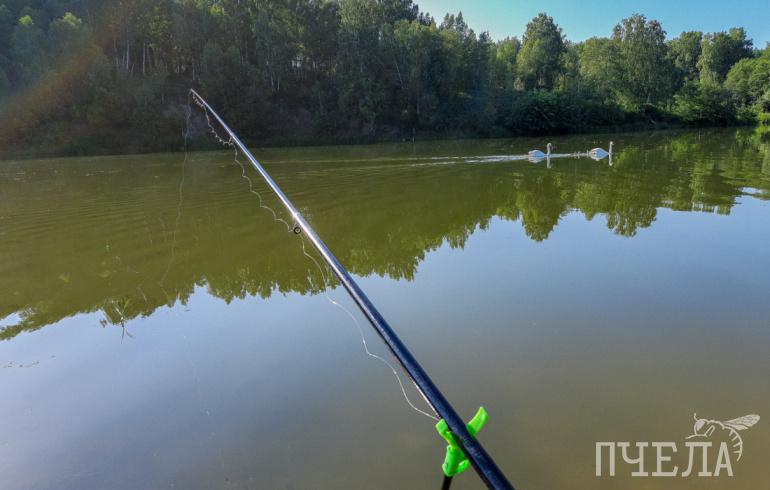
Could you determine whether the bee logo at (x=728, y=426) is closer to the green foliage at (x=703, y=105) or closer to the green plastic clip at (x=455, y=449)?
the green plastic clip at (x=455, y=449)

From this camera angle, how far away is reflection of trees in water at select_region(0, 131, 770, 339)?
6223 mm

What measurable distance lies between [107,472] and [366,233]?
19.8 ft

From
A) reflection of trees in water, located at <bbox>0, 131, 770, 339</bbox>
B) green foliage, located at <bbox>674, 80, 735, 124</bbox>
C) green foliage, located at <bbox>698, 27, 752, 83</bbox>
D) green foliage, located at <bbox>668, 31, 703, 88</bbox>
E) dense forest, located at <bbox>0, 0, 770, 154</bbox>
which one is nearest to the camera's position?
reflection of trees in water, located at <bbox>0, 131, 770, 339</bbox>

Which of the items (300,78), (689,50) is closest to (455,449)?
(300,78)

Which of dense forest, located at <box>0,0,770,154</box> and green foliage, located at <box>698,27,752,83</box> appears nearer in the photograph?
dense forest, located at <box>0,0,770,154</box>

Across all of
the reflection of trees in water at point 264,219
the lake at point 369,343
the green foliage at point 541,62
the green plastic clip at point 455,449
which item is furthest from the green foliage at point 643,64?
the green plastic clip at point 455,449

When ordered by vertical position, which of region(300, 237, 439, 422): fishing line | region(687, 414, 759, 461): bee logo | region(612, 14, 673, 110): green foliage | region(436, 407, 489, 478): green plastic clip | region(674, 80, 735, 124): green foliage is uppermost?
region(612, 14, 673, 110): green foliage

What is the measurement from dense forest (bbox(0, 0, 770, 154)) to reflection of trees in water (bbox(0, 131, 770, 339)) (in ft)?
65.5

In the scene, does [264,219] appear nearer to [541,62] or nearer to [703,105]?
[541,62]

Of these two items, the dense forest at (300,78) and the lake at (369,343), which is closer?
the lake at (369,343)

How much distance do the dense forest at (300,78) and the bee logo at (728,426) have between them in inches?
1395

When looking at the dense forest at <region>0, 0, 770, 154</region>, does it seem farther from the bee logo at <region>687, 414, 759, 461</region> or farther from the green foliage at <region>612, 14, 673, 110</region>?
the bee logo at <region>687, 414, 759, 461</region>

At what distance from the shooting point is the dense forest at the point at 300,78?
33906 mm

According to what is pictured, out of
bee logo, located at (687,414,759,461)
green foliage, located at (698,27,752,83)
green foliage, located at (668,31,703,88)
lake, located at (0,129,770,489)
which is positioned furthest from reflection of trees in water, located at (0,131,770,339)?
Result: green foliage, located at (668,31,703,88)
